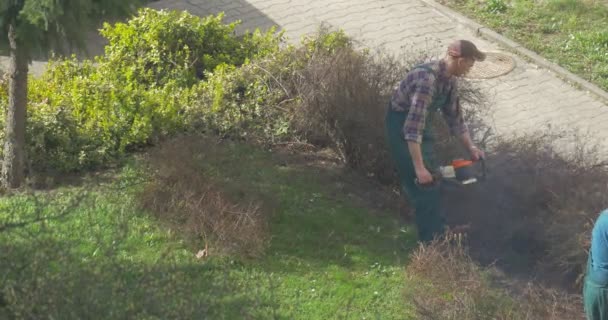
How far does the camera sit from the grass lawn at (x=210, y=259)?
A: 3932 mm

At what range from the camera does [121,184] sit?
23.0ft

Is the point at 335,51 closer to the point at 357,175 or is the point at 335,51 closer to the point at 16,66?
the point at 357,175

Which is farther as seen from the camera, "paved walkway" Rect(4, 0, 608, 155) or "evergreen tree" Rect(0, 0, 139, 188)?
"paved walkway" Rect(4, 0, 608, 155)

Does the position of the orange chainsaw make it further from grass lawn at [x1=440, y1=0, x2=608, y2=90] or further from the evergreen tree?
grass lawn at [x1=440, y1=0, x2=608, y2=90]

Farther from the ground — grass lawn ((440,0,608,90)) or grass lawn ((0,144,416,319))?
grass lawn ((440,0,608,90))

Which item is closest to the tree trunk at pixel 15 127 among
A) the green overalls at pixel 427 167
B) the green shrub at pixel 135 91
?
the green shrub at pixel 135 91

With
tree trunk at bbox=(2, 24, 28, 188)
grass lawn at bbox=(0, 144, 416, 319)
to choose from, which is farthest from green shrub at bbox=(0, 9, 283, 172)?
grass lawn at bbox=(0, 144, 416, 319)

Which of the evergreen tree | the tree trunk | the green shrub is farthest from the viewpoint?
the green shrub

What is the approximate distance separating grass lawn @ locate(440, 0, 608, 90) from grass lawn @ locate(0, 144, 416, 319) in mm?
4204

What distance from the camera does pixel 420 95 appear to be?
→ 595cm

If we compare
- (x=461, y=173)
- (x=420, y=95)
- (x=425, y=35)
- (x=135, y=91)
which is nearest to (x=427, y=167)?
(x=461, y=173)

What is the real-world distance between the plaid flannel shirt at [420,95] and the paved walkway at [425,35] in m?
2.70

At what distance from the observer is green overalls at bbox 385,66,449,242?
6.20m

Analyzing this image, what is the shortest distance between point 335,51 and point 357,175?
3.72 feet
